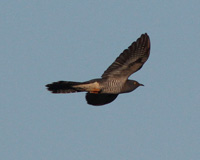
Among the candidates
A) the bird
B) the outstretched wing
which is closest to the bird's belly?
the bird

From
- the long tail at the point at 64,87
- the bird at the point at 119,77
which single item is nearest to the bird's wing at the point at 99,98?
the bird at the point at 119,77

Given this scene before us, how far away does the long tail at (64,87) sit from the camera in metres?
21.9

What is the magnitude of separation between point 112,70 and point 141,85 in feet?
Result: 4.22

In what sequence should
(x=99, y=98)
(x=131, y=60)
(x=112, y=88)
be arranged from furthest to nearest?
(x=99, y=98)
(x=112, y=88)
(x=131, y=60)

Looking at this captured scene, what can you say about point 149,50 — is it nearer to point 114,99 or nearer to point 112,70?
point 112,70

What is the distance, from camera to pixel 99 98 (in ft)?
77.6

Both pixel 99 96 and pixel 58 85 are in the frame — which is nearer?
pixel 58 85

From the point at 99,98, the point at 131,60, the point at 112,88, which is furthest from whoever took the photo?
the point at 99,98

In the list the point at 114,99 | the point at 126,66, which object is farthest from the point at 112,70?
the point at 114,99

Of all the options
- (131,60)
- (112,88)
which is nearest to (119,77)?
(112,88)

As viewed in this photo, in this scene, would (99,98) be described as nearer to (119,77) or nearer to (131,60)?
(119,77)

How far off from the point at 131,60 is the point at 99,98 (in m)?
2.35

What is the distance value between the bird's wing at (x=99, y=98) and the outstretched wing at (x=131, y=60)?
1486 millimetres

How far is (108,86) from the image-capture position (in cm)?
2212
